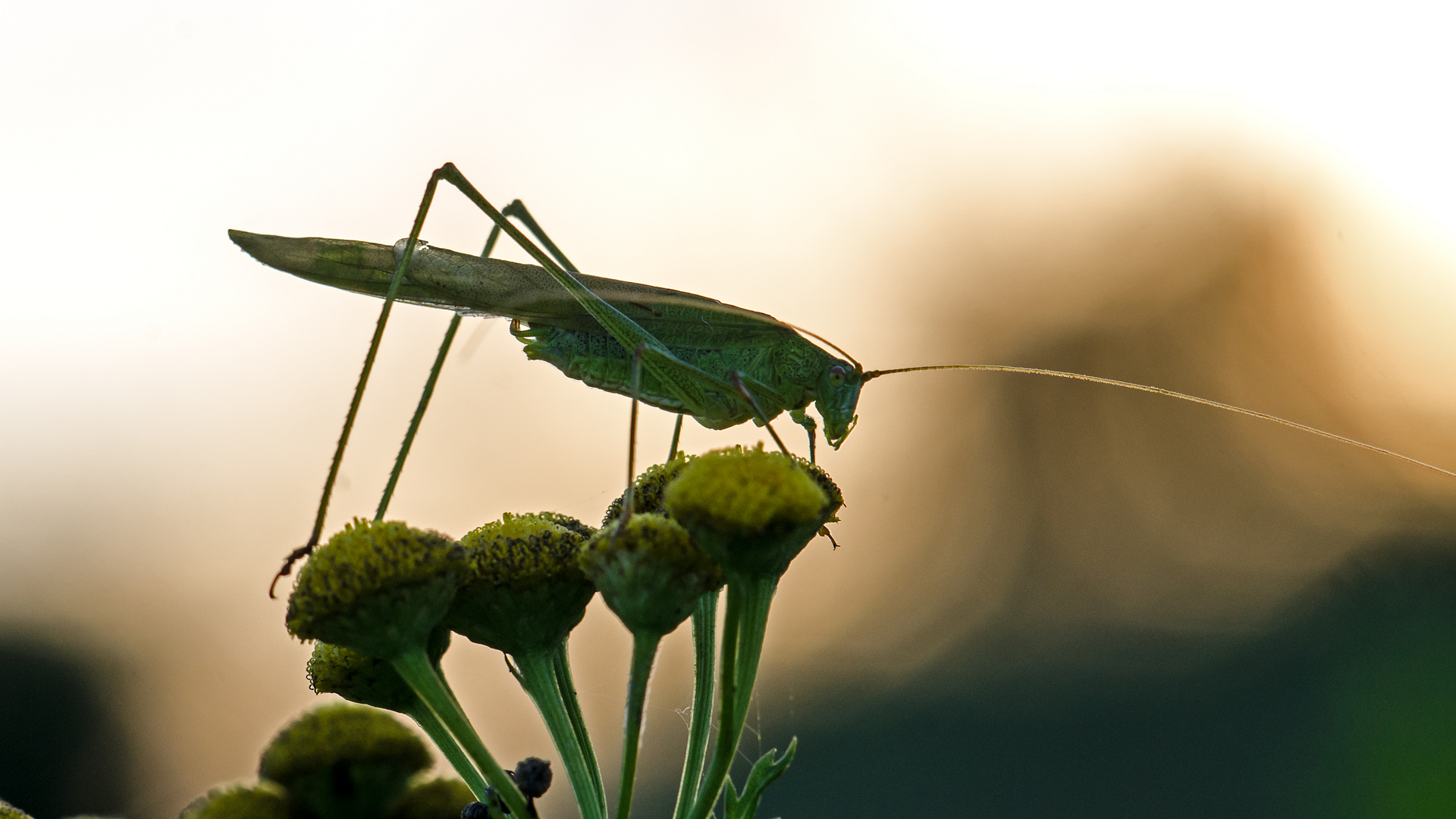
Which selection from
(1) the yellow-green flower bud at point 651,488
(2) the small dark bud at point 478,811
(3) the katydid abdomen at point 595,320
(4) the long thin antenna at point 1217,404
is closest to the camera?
(2) the small dark bud at point 478,811

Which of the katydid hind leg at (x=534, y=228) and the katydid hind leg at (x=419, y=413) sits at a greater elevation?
the katydid hind leg at (x=534, y=228)

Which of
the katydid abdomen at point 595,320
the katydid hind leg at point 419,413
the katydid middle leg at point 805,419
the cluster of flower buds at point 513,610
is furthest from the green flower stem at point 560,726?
the katydid middle leg at point 805,419

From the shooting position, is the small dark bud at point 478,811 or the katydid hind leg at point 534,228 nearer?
the small dark bud at point 478,811

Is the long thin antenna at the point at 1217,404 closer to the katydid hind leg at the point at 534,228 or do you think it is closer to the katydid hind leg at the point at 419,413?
the katydid hind leg at the point at 534,228

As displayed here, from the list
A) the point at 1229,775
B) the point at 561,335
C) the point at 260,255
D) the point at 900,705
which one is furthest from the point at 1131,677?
the point at 260,255

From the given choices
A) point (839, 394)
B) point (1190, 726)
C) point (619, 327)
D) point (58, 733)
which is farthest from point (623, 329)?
point (58, 733)

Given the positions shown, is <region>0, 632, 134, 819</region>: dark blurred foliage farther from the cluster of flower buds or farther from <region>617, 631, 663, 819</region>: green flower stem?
<region>617, 631, 663, 819</region>: green flower stem

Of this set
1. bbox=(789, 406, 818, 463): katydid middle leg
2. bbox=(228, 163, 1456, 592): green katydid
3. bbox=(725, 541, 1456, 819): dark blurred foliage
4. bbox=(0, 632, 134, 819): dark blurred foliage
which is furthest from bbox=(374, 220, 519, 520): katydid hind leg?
bbox=(0, 632, 134, 819): dark blurred foliage
